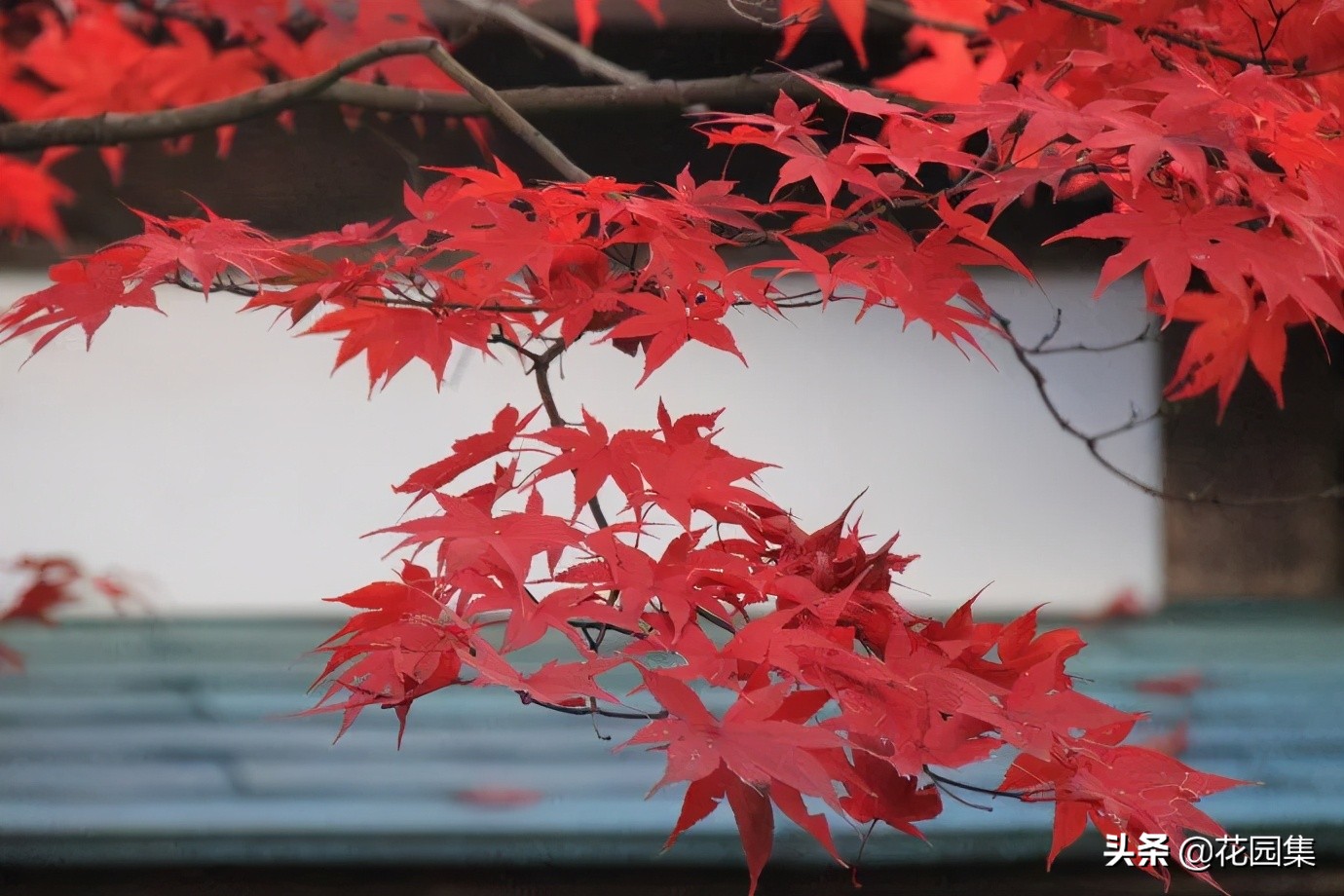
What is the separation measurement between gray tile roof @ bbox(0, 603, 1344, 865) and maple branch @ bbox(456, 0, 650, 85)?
32.6 inches

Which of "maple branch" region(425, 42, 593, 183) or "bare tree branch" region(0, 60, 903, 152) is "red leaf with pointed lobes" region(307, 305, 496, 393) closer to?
"maple branch" region(425, 42, 593, 183)

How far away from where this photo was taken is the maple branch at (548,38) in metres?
1.21

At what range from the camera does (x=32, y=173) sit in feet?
5.27

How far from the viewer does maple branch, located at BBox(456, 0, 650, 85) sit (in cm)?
121

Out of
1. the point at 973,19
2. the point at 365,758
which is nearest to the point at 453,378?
the point at 365,758

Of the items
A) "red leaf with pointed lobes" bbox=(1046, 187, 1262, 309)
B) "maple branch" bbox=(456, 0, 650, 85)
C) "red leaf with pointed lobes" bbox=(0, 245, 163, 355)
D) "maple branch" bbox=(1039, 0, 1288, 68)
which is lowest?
"red leaf with pointed lobes" bbox=(0, 245, 163, 355)

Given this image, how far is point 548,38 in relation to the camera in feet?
4.38

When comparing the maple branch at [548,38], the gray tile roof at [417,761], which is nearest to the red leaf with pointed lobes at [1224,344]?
the gray tile roof at [417,761]

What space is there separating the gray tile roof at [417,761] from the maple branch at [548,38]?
83 cm

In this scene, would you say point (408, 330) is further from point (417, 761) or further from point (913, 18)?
point (913, 18)

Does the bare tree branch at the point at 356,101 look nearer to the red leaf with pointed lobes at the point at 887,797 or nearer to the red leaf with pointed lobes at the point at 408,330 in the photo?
the red leaf with pointed lobes at the point at 408,330

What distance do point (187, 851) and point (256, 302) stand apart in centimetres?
65

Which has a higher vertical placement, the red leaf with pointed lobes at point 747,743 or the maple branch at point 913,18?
the maple branch at point 913,18

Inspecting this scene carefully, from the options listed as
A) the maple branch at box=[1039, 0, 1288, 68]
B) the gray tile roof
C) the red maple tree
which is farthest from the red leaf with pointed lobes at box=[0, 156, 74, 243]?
the maple branch at box=[1039, 0, 1288, 68]
